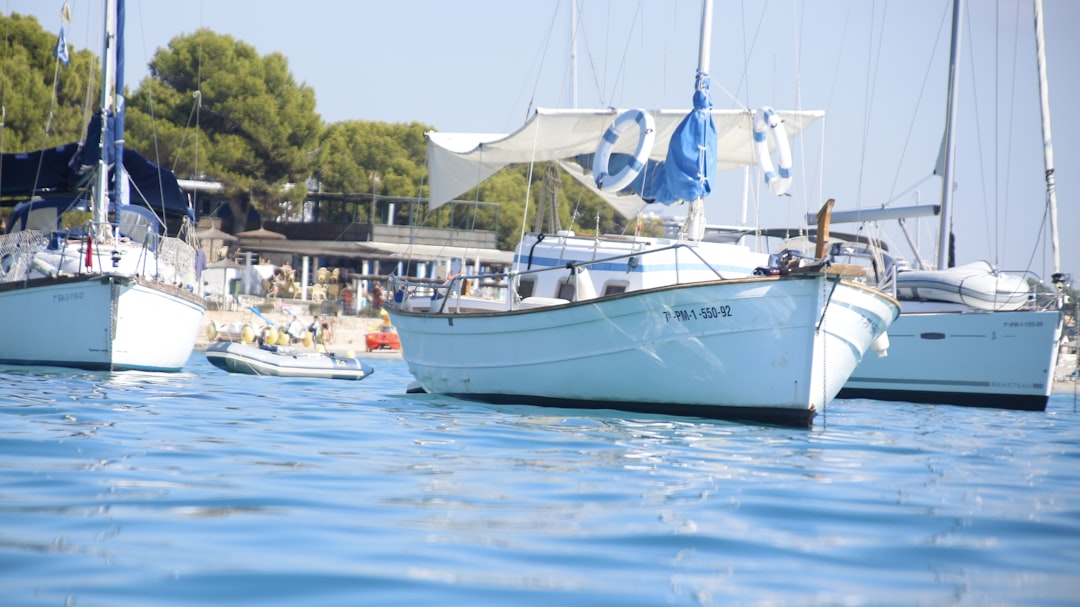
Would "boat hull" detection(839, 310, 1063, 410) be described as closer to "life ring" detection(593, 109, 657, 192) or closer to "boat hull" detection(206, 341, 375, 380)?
"life ring" detection(593, 109, 657, 192)

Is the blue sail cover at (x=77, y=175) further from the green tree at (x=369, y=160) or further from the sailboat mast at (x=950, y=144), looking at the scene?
the green tree at (x=369, y=160)

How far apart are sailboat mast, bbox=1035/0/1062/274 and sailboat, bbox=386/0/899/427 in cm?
734

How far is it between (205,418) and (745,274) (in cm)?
721

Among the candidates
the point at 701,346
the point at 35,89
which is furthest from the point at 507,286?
the point at 35,89

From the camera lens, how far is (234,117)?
53344 millimetres

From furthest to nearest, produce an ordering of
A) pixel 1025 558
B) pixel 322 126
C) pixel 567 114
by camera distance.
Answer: pixel 322 126 → pixel 567 114 → pixel 1025 558

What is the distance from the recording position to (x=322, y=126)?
5588cm

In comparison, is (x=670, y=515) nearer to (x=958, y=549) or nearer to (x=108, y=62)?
(x=958, y=549)

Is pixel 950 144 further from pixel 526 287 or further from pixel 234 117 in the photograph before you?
pixel 234 117

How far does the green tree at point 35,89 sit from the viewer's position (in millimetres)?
42031

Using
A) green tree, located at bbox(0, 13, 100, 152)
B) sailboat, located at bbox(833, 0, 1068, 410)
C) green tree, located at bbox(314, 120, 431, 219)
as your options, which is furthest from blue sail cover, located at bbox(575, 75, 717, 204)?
green tree, located at bbox(314, 120, 431, 219)

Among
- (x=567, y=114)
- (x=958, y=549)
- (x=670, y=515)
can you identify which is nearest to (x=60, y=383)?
(x=567, y=114)

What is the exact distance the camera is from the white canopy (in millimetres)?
18859

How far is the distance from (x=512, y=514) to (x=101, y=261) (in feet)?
53.6
